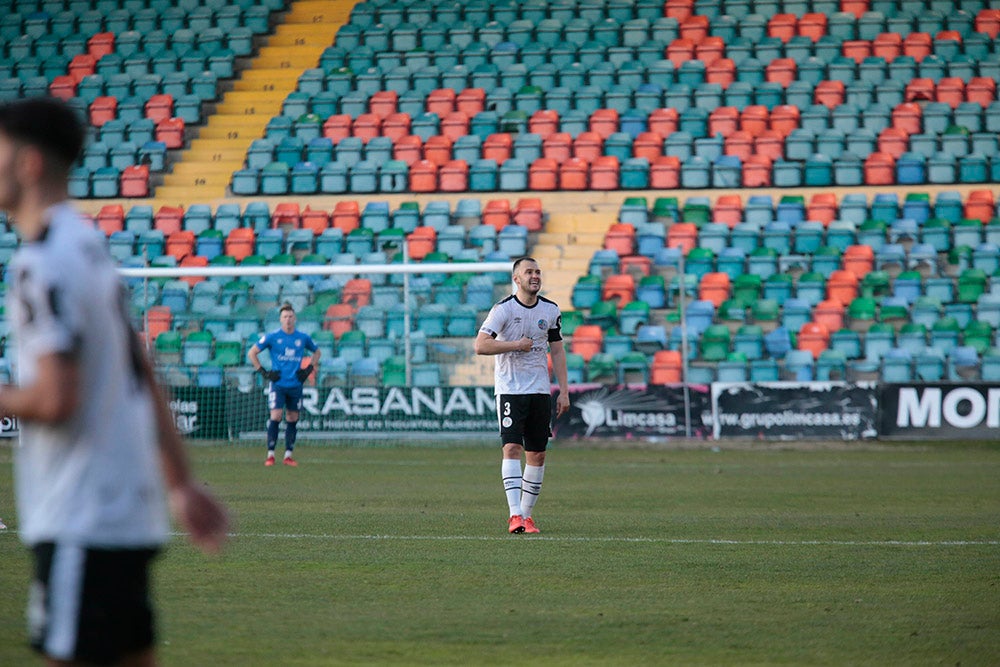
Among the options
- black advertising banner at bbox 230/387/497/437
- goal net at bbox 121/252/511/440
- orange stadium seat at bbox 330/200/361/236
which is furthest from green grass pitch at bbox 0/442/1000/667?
orange stadium seat at bbox 330/200/361/236

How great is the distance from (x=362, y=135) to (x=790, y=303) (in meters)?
11.2

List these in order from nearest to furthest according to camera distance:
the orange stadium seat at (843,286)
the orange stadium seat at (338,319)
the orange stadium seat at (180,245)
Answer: the orange stadium seat at (338,319) < the orange stadium seat at (843,286) < the orange stadium seat at (180,245)

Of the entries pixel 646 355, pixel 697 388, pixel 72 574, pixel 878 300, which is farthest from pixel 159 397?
pixel 878 300

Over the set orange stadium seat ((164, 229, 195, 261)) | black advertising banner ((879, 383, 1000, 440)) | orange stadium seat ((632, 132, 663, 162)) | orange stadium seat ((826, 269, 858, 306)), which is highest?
orange stadium seat ((632, 132, 663, 162))

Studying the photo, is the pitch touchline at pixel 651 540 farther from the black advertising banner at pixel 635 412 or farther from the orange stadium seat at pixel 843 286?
the orange stadium seat at pixel 843 286

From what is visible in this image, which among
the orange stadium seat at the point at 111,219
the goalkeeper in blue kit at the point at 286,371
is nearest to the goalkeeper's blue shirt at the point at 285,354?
the goalkeeper in blue kit at the point at 286,371

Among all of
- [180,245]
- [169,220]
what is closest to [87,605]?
[180,245]

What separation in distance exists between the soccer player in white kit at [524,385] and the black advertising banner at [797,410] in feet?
37.7

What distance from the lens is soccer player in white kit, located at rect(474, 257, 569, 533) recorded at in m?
11.4

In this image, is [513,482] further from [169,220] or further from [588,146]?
[169,220]

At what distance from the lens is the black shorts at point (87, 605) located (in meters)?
3.27

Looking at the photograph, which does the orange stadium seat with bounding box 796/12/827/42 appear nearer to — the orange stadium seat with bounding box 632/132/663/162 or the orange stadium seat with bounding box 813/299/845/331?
the orange stadium seat with bounding box 632/132/663/162

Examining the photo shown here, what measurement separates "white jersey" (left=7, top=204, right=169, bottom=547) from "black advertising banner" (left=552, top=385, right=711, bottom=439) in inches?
768

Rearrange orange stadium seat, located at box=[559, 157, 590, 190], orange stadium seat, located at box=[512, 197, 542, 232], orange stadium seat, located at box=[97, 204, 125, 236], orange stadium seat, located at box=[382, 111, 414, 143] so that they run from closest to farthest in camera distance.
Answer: orange stadium seat, located at box=[512, 197, 542, 232], orange stadium seat, located at box=[559, 157, 590, 190], orange stadium seat, located at box=[97, 204, 125, 236], orange stadium seat, located at box=[382, 111, 414, 143]
